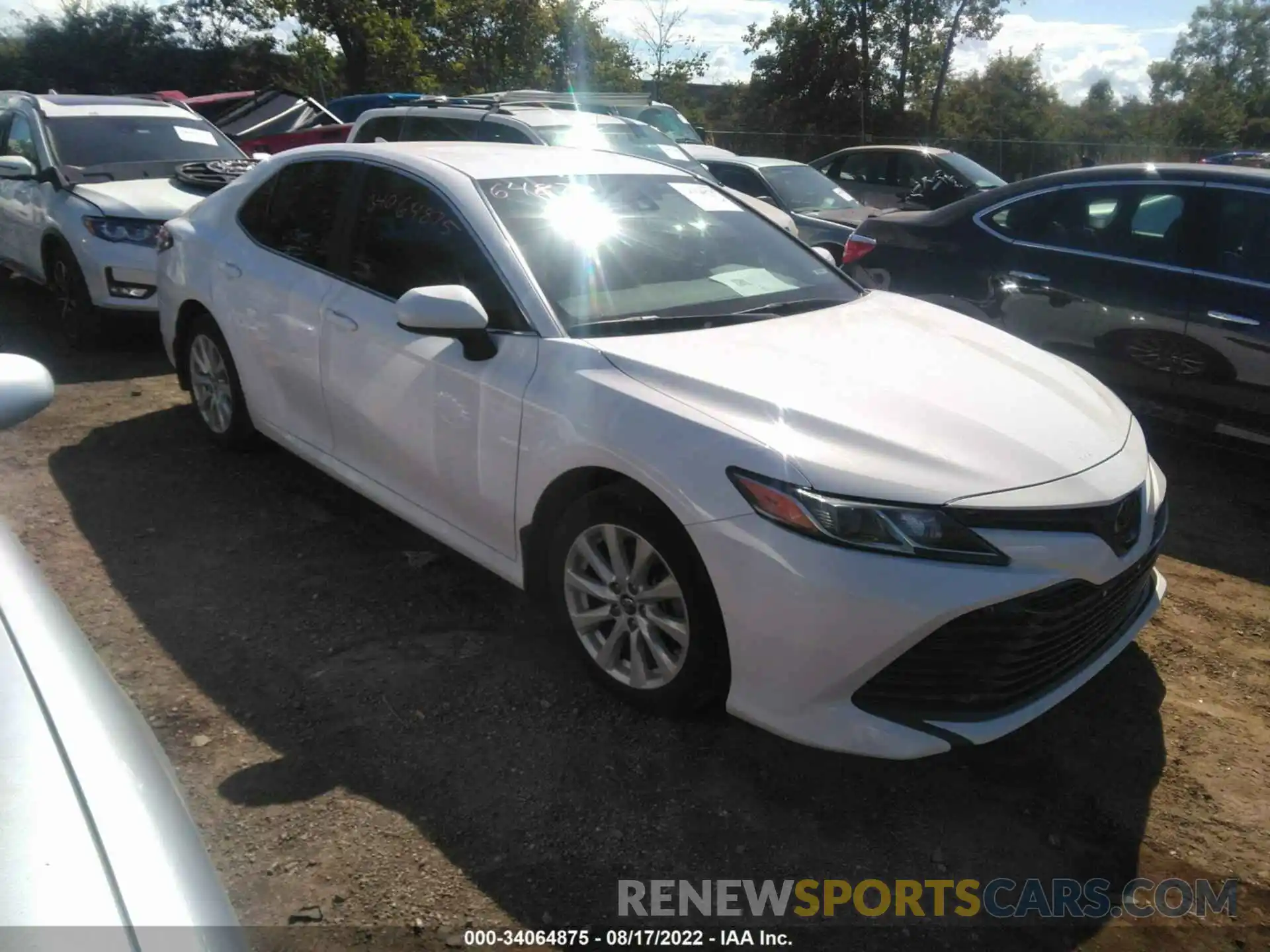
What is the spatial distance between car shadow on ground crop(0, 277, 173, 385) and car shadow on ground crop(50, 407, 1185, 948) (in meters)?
3.03

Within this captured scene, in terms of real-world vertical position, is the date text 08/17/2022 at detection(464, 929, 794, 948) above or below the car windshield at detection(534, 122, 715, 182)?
below

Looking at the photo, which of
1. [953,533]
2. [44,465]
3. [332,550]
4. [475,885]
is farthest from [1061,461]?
[44,465]

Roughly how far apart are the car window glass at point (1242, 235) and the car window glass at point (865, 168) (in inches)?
375

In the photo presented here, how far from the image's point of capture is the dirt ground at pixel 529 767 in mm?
2498

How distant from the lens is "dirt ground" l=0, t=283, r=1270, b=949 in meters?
2.50

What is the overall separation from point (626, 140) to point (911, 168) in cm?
568

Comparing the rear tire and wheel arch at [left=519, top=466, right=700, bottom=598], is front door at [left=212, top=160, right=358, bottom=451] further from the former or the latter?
the rear tire

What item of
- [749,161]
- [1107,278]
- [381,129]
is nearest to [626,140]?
[749,161]

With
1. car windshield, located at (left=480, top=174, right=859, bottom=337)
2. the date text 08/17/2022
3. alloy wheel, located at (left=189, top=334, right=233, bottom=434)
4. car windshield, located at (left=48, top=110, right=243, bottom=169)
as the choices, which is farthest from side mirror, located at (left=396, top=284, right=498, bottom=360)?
car windshield, located at (left=48, top=110, right=243, bottom=169)

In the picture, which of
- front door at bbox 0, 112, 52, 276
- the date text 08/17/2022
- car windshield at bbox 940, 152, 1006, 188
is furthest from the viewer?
car windshield at bbox 940, 152, 1006, 188

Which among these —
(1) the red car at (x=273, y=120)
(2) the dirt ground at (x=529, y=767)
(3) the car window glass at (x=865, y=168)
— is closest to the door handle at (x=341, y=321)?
(2) the dirt ground at (x=529, y=767)

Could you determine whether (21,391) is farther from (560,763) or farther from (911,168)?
(911,168)

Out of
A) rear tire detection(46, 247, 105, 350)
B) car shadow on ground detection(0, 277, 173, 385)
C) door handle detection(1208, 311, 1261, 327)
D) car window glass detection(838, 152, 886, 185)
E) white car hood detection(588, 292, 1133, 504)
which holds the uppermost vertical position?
white car hood detection(588, 292, 1133, 504)

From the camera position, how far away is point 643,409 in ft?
9.46
